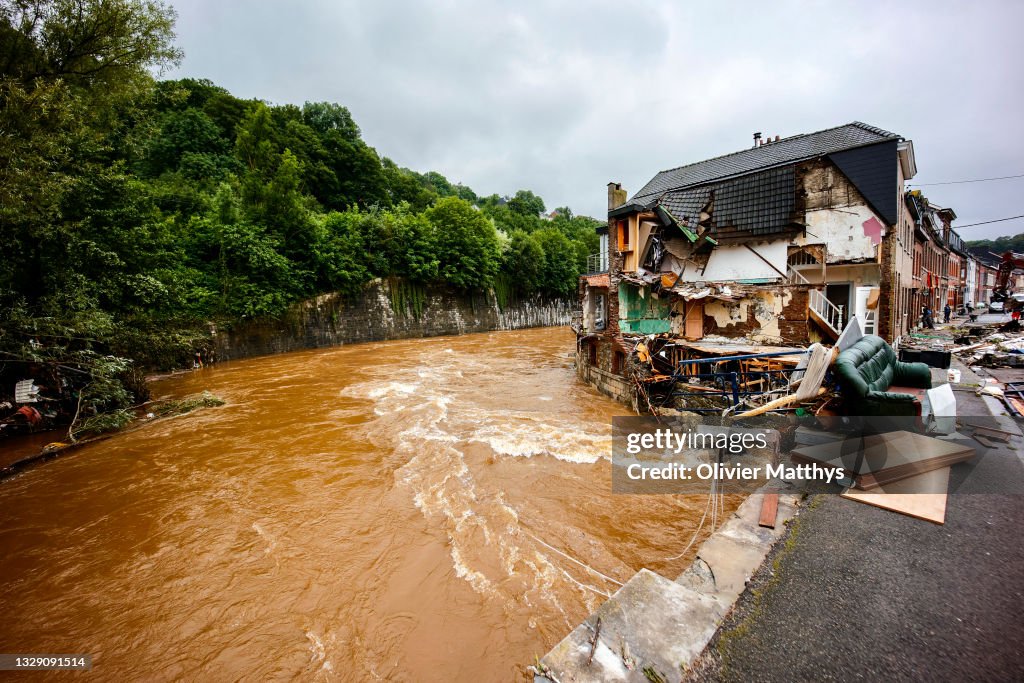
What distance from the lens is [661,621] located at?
2504 mm

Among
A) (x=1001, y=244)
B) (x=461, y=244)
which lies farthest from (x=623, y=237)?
(x=1001, y=244)

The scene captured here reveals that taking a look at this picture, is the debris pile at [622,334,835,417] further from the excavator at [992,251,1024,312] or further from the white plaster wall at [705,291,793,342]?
the excavator at [992,251,1024,312]

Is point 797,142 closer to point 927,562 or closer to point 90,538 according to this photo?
point 927,562

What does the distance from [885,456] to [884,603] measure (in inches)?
83.4

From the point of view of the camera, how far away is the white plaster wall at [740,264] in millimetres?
12916

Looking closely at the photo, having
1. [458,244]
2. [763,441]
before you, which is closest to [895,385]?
[763,441]

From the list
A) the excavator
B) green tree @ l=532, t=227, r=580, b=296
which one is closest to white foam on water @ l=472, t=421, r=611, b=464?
the excavator

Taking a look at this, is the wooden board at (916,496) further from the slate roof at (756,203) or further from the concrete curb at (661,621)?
the slate roof at (756,203)

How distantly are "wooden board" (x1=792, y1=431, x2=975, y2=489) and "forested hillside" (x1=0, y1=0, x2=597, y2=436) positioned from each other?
41.9 ft

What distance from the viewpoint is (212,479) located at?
6.88 meters

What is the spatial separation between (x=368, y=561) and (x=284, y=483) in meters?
2.98

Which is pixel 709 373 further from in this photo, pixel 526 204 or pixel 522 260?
pixel 526 204

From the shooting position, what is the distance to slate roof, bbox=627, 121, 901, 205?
12.6m

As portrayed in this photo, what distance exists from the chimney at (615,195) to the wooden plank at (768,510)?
15.9m
